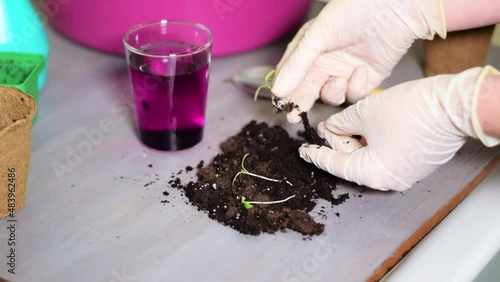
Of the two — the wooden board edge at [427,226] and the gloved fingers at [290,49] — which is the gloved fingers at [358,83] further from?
the wooden board edge at [427,226]

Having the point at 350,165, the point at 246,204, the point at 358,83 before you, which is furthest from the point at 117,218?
the point at 358,83

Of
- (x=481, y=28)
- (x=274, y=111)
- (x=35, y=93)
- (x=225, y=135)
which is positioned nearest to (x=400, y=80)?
(x=481, y=28)

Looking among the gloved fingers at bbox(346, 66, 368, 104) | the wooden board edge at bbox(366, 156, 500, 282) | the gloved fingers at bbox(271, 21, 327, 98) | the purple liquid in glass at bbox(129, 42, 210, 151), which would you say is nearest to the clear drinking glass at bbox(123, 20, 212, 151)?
the purple liquid in glass at bbox(129, 42, 210, 151)

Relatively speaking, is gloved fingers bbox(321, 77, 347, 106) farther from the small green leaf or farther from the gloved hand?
the small green leaf

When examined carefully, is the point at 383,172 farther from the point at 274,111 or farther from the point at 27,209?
the point at 27,209

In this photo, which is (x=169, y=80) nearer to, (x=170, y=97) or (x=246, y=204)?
(x=170, y=97)

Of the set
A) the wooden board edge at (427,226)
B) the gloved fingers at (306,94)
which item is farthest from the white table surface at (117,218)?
the gloved fingers at (306,94)
